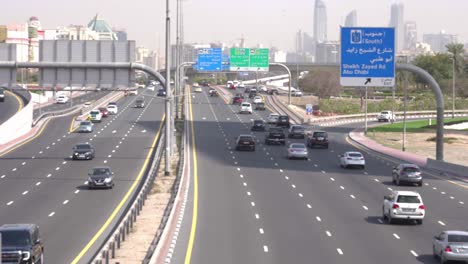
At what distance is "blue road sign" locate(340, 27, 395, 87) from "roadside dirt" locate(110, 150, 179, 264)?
13.7 metres

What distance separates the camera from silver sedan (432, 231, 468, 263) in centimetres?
2641

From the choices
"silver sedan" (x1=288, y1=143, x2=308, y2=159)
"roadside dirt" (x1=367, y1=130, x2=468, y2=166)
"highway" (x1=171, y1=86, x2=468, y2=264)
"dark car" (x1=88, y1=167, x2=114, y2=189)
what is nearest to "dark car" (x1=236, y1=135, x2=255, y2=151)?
"highway" (x1=171, y1=86, x2=468, y2=264)

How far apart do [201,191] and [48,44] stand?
12974 mm

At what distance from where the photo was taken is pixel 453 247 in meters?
26.5

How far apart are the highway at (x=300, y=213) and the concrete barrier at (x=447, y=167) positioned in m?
1.96

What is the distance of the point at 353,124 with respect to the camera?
4670 inches

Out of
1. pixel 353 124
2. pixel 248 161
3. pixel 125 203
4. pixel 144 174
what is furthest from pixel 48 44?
pixel 353 124

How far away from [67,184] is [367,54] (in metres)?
20.2

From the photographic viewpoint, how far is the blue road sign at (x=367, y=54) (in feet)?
189

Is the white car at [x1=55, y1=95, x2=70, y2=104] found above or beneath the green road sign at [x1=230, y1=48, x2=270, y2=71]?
beneath

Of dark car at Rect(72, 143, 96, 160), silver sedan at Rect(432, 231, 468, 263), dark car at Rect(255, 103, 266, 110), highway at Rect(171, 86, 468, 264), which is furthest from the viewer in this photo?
dark car at Rect(255, 103, 266, 110)

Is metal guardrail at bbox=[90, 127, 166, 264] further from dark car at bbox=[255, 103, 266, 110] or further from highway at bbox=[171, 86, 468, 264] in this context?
dark car at bbox=[255, 103, 266, 110]

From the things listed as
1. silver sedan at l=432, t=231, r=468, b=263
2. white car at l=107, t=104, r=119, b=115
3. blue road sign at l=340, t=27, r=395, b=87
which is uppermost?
blue road sign at l=340, t=27, r=395, b=87

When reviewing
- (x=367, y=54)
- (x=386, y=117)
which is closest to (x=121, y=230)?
(x=367, y=54)
